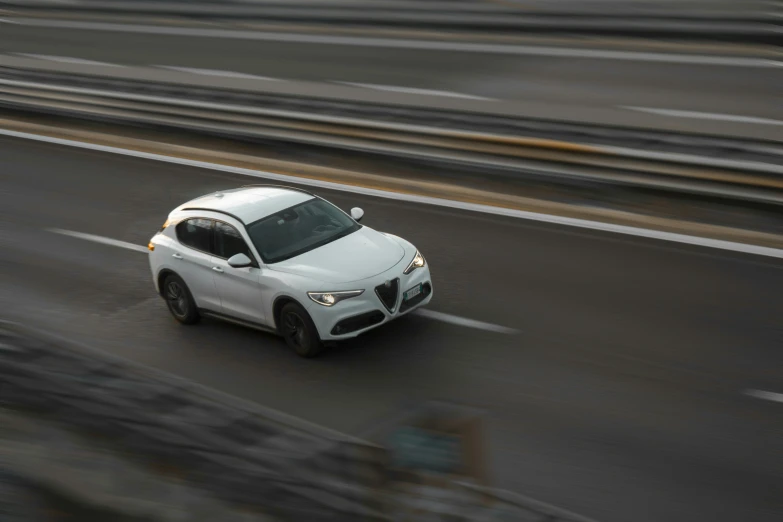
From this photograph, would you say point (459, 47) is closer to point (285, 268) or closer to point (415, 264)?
point (415, 264)

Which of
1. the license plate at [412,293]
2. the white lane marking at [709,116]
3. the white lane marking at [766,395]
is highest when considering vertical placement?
the white lane marking at [709,116]

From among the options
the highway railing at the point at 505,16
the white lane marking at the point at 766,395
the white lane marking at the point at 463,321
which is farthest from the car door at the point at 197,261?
the highway railing at the point at 505,16

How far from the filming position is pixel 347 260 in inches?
447

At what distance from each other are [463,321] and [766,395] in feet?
11.2

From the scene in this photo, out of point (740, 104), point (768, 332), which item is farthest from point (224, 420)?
point (740, 104)

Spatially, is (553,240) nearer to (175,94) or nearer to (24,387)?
(24,387)

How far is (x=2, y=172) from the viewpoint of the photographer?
2042 centimetres

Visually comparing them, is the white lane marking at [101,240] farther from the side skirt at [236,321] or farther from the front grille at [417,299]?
the front grille at [417,299]

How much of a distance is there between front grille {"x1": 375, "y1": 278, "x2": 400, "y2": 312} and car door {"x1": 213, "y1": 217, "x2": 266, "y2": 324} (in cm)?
129

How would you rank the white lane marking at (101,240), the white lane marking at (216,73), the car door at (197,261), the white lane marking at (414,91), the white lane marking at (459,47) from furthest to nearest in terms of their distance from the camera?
the white lane marking at (216,73) < the white lane marking at (459,47) < the white lane marking at (414,91) < the white lane marking at (101,240) < the car door at (197,261)

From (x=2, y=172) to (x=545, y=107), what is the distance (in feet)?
34.5

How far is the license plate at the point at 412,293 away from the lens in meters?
11.3

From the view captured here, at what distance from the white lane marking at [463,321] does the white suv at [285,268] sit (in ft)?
1.70

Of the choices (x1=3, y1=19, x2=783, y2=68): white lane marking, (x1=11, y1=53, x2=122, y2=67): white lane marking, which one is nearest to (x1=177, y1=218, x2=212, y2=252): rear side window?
(x1=3, y1=19, x2=783, y2=68): white lane marking
